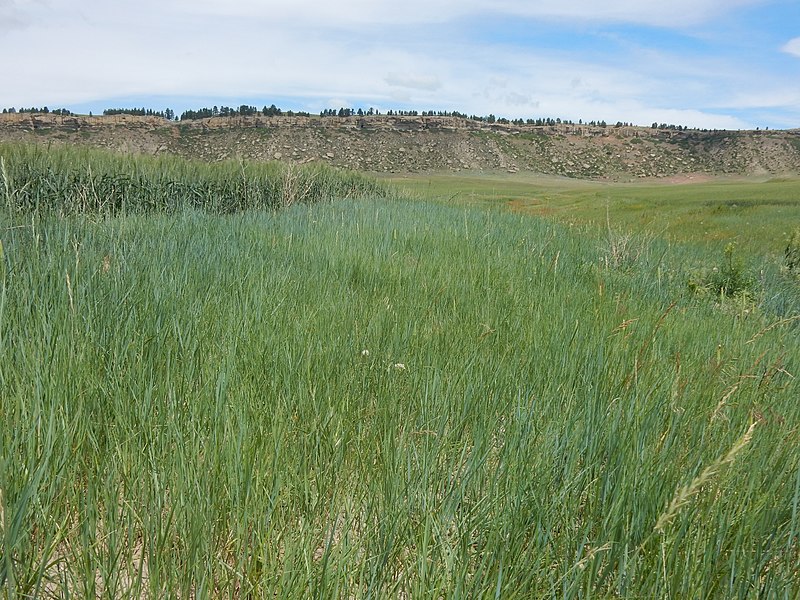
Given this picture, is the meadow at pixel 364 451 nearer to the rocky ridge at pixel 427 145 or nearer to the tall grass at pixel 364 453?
the tall grass at pixel 364 453

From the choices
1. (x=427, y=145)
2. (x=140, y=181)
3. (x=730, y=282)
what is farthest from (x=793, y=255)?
(x=427, y=145)

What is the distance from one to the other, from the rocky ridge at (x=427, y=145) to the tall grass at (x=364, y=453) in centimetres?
9701

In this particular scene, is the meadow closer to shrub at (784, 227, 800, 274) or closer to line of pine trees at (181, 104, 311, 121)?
shrub at (784, 227, 800, 274)

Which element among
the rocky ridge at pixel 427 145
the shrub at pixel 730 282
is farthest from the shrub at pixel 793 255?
the rocky ridge at pixel 427 145

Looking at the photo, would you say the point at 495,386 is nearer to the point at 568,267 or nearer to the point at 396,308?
the point at 396,308

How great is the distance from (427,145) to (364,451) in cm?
11638

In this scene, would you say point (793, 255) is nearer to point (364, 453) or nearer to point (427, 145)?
point (364, 453)

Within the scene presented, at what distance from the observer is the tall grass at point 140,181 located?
8.30 m

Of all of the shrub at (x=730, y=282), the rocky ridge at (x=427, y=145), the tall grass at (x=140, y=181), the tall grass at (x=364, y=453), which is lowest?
the tall grass at (x=364, y=453)

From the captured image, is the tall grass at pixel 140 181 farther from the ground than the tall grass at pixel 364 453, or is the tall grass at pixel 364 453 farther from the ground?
the tall grass at pixel 140 181

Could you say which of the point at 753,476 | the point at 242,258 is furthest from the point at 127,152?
the point at 753,476

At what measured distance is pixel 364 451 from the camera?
68.9 inches

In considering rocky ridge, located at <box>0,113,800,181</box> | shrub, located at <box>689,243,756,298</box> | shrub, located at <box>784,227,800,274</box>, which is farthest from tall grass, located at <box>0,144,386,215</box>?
rocky ridge, located at <box>0,113,800,181</box>

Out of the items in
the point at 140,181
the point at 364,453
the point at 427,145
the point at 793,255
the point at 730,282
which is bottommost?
the point at 364,453
